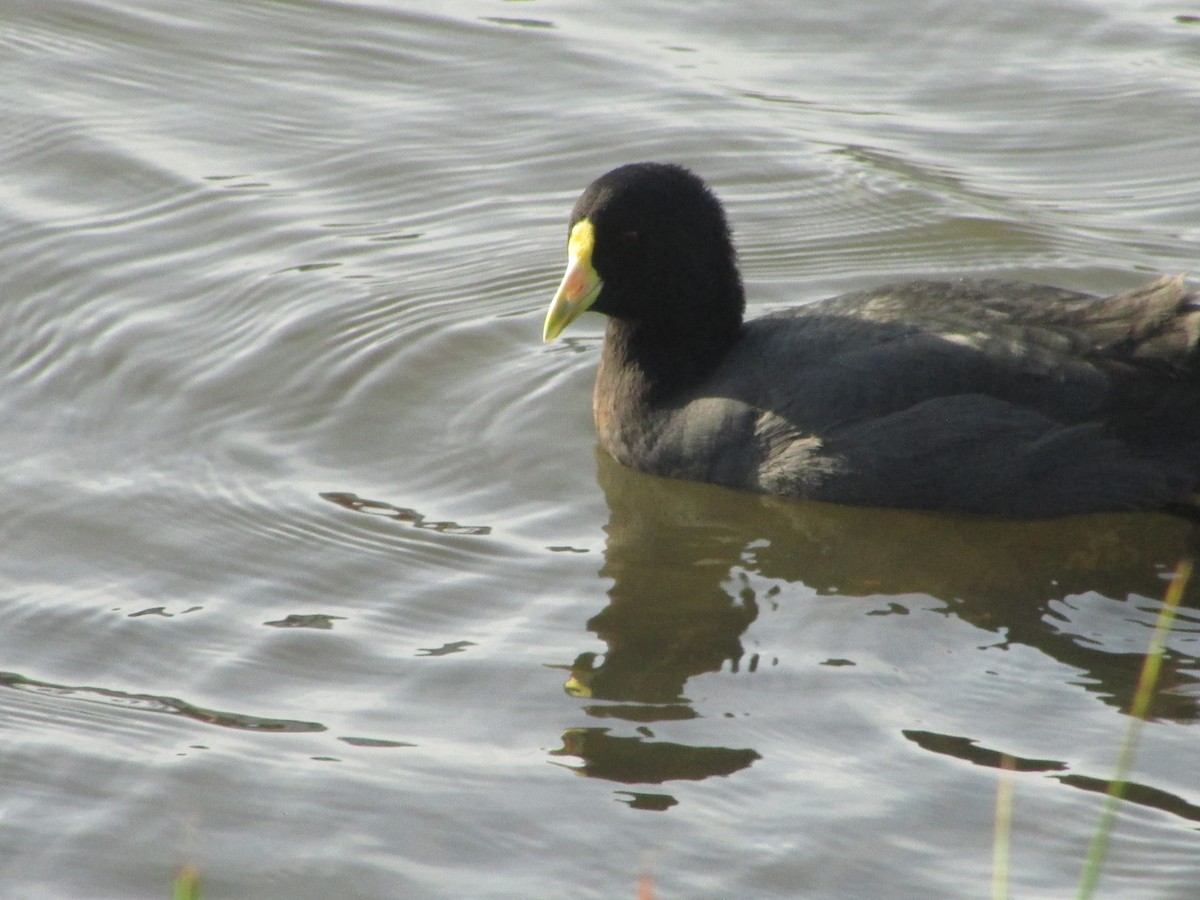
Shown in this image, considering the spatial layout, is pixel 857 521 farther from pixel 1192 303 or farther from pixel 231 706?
pixel 231 706

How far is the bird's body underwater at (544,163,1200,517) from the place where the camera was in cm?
600

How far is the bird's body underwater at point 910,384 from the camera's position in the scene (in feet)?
19.7

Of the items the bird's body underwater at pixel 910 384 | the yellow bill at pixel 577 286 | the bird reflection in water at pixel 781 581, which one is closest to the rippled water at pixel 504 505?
the bird reflection in water at pixel 781 581

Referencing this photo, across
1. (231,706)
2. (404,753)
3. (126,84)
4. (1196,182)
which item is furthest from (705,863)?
(126,84)

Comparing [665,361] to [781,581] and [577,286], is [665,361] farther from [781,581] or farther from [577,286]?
[781,581]

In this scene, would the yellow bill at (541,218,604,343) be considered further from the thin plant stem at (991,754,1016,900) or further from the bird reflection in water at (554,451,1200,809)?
the thin plant stem at (991,754,1016,900)

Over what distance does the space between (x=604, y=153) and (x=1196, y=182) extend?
2.68 m

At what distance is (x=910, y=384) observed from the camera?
603 cm

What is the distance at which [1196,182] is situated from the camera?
846cm

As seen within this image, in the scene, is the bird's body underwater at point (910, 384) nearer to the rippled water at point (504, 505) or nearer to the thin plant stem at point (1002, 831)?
the rippled water at point (504, 505)

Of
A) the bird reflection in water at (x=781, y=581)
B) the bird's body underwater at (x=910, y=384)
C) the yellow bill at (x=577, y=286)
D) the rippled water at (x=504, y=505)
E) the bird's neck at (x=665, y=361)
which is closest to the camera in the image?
the rippled water at (x=504, y=505)

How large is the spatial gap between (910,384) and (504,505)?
4.64ft

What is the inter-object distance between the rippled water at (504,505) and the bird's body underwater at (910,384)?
0.65 feet

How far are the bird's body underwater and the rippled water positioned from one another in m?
0.20
